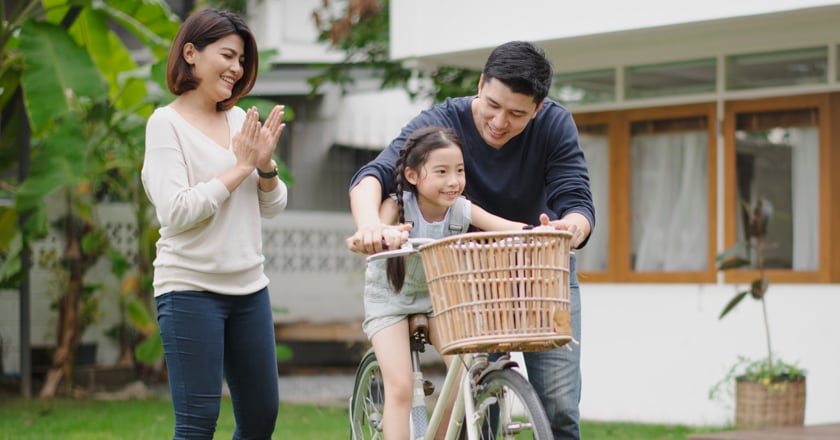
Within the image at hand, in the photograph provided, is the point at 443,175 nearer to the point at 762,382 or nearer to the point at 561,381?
the point at 561,381

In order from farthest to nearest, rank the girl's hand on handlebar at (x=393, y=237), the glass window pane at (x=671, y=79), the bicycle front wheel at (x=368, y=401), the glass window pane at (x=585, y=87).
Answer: the glass window pane at (x=585, y=87) < the glass window pane at (x=671, y=79) < the bicycle front wheel at (x=368, y=401) < the girl's hand on handlebar at (x=393, y=237)

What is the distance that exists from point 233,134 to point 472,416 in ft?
4.49

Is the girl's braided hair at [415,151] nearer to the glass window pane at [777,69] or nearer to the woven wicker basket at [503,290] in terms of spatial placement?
the woven wicker basket at [503,290]

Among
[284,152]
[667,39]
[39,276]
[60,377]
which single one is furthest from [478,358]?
[284,152]

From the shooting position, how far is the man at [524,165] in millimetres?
4121

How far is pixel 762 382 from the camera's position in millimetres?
9148

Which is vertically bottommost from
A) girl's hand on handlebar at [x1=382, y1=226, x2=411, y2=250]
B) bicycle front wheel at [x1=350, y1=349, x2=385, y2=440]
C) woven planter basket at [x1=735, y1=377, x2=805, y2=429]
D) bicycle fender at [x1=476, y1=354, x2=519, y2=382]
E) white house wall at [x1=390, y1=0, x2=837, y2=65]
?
woven planter basket at [x1=735, y1=377, x2=805, y2=429]

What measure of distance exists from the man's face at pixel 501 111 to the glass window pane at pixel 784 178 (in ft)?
19.8

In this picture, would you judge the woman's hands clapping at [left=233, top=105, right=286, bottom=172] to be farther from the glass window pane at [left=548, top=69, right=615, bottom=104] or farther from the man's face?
the glass window pane at [left=548, top=69, right=615, bottom=104]

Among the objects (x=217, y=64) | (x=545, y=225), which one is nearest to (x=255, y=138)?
(x=217, y=64)

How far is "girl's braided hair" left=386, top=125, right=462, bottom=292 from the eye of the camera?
4148 mm

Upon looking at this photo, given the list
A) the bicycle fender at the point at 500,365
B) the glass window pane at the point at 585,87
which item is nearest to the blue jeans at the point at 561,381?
the bicycle fender at the point at 500,365

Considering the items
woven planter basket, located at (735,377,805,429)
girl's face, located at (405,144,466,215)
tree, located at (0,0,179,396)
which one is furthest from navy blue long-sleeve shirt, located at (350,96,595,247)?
tree, located at (0,0,179,396)

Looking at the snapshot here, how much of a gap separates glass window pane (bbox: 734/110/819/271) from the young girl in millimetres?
6038
